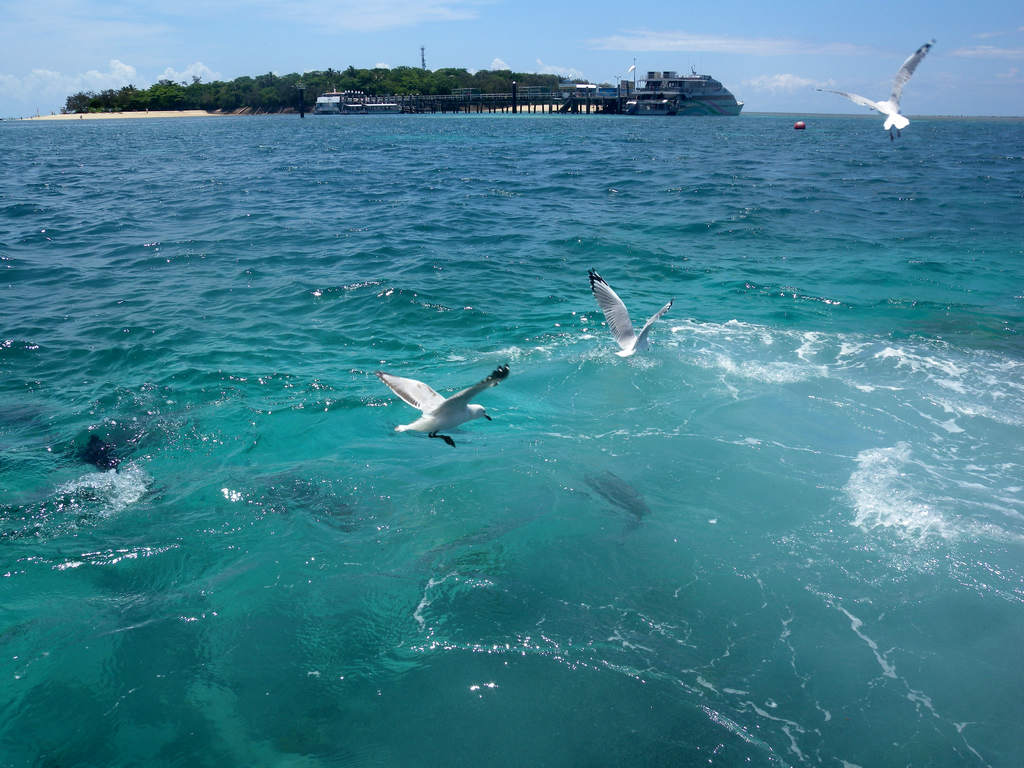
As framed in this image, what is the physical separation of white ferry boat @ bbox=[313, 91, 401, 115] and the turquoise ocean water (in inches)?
5606

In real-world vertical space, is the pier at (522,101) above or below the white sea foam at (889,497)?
above

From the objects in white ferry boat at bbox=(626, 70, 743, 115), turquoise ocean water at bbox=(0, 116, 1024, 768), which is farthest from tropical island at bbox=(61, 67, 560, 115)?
turquoise ocean water at bbox=(0, 116, 1024, 768)

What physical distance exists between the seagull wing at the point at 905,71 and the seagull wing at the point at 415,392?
38.5 feet

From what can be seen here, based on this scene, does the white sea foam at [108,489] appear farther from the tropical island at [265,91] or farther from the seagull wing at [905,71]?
the tropical island at [265,91]

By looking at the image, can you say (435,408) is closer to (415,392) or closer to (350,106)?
(415,392)

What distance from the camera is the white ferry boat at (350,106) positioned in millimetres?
148625

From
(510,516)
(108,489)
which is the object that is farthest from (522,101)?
(510,516)

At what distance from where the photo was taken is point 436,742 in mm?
5785

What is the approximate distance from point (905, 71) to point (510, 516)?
12140 mm

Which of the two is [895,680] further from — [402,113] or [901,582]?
[402,113]

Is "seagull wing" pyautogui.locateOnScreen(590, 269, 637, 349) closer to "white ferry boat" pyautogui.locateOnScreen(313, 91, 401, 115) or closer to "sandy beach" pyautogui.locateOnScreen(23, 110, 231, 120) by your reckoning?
"white ferry boat" pyautogui.locateOnScreen(313, 91, 401, 115)

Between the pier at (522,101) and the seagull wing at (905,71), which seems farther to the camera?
the pier at (522,101)

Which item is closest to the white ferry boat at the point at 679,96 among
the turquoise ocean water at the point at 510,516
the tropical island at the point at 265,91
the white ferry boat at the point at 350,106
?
the tropical island at the point at 265,91

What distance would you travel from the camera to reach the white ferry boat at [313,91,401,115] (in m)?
149
